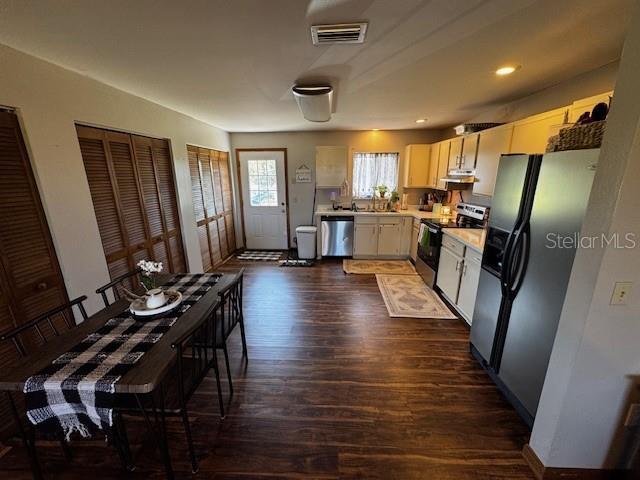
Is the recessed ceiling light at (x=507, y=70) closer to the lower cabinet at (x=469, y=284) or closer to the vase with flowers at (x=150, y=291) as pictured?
the lower cabinet at (x=469, y=284)

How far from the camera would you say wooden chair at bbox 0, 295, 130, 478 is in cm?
125

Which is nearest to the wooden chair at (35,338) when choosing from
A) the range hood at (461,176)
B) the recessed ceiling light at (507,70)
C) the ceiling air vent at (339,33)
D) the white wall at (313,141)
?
the ceiling air vent at (339,33)

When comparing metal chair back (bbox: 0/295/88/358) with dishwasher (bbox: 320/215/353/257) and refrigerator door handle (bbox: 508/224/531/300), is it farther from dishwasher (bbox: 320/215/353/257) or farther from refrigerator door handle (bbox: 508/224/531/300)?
dishwasher (bbox: 320/215/353/257)

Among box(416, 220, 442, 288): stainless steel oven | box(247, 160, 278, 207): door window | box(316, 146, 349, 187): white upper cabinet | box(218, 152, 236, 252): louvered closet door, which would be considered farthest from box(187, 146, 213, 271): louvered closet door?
box(416, 220, 442, 288): stainless steel oven

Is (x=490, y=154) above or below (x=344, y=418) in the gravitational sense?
above

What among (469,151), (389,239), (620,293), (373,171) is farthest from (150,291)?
(373,171)

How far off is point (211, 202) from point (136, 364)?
3.59 meters

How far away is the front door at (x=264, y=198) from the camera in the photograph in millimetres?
5270

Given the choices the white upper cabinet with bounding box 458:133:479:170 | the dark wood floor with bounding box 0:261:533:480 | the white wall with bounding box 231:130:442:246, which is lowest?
the dark wood floor with bounding box 0:261:533:480

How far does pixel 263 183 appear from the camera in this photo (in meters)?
5.38

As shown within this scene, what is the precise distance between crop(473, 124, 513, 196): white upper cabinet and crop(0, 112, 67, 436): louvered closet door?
12.8 feet

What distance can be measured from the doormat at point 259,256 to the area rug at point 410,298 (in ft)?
7.18

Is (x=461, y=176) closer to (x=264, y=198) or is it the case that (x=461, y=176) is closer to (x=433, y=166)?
(x=433, y=166)

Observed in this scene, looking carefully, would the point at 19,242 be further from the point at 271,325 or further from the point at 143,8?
the point at 271,325
